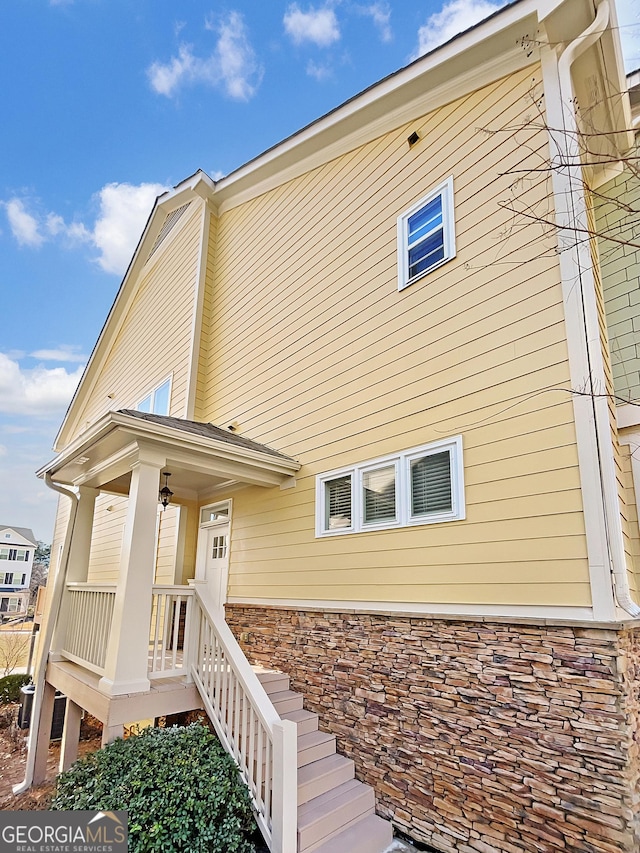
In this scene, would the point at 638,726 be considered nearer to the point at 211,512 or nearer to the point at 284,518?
the point at 284,518

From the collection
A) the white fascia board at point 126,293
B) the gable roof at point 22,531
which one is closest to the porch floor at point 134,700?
the white fascia board at point 126,293

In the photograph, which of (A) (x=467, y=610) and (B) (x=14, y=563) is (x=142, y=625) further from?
(B) (x=14, y=563)

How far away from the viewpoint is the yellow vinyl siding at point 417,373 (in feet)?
13.4

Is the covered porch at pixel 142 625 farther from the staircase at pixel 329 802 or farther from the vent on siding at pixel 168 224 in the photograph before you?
the vent on siding at pixel 168 224

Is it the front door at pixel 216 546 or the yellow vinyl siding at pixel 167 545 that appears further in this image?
the yellow vinyl siding at pixel 167 545

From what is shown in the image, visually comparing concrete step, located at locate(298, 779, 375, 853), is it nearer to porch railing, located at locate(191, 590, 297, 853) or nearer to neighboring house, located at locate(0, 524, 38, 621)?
porch railing, located at locate(191, 590, 297, 853)

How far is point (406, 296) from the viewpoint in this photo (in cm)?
559

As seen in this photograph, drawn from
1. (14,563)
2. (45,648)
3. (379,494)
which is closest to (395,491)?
(379,494)

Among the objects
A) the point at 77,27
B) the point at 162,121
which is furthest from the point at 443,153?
the point at 162,121

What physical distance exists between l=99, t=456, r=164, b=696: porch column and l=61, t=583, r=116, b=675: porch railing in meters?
0.56

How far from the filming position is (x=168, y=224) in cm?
1115

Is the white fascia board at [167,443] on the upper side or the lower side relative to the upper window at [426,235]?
lower

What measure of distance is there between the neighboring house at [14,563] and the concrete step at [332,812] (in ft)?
165

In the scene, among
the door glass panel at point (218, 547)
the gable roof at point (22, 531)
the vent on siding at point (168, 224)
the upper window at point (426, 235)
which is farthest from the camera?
the gable roof at point (22, 531)
